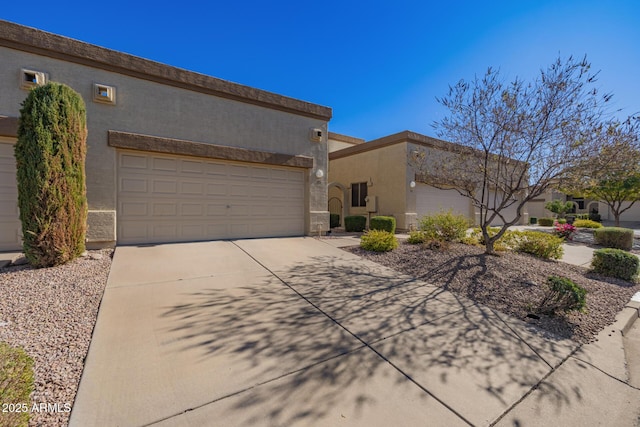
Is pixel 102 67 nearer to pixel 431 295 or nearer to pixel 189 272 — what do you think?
pixel 189 272

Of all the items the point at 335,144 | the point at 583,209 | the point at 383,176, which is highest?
the point at 335,144

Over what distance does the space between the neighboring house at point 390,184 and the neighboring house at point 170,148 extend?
423cm

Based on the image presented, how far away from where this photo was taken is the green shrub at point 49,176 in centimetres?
473

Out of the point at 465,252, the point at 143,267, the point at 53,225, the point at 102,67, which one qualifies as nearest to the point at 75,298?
the point at 143,267

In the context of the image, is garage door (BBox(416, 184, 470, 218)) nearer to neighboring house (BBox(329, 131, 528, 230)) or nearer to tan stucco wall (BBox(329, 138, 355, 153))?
neighboring house (BBox(329, 131, 528, 230))

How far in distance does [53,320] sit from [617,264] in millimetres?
→ 9954

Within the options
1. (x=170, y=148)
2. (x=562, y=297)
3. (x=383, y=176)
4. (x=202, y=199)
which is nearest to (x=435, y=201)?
(x=383, y=176)

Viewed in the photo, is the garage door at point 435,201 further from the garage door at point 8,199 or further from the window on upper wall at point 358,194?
the garage door at point 8,199

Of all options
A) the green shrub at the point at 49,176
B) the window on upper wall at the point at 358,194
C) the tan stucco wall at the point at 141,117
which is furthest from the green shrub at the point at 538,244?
the green shrub at the point at 49,176

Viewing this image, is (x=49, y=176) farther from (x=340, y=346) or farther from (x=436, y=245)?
(x=436, y=245)

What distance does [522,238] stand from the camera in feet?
25.8

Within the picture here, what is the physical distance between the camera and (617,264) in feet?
19.0

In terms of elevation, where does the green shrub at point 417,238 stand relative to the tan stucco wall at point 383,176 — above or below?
below

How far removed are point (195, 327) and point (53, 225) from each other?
3998 millimetres
